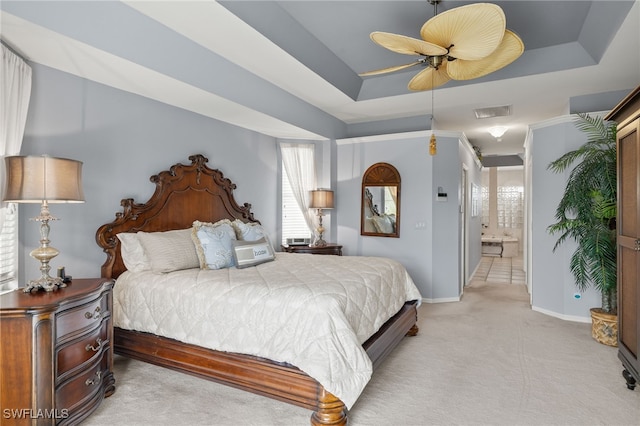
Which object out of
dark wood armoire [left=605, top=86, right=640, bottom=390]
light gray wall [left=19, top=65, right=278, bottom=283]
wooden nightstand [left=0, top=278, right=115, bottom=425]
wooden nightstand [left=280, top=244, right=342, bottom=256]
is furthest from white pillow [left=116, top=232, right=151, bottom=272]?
dark wood armoire [left=605, top=86, right=640, bottom=390]

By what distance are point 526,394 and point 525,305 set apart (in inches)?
107

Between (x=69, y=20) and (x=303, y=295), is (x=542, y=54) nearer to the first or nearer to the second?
(x=303, y=295)

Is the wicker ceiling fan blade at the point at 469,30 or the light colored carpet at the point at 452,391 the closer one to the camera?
the wicker ceiling fan blade at the point at 469,30

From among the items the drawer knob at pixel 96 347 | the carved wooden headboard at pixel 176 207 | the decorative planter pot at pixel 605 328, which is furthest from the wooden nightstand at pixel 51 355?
the decorative planter pot at pixel 605 328

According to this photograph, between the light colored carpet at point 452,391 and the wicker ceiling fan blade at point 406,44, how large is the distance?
241 centimetres

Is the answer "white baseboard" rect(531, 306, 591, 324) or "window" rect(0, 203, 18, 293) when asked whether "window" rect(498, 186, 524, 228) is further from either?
"window" rect(0, 203, 18, 293)

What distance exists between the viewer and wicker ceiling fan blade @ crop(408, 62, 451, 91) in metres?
3.11

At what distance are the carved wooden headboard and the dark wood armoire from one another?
3.77 meters

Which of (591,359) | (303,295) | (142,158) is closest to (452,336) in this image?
(591,359)

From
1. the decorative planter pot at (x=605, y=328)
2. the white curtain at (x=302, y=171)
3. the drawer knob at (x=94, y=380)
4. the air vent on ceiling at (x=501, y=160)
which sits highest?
the air vent on ceiling at (x=501, y=160)

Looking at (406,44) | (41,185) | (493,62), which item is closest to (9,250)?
(41,185)

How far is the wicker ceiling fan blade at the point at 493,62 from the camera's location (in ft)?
8.43

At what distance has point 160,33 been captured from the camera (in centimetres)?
285

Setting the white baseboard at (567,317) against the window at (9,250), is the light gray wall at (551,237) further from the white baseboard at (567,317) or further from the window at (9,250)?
the window at (9,250)
